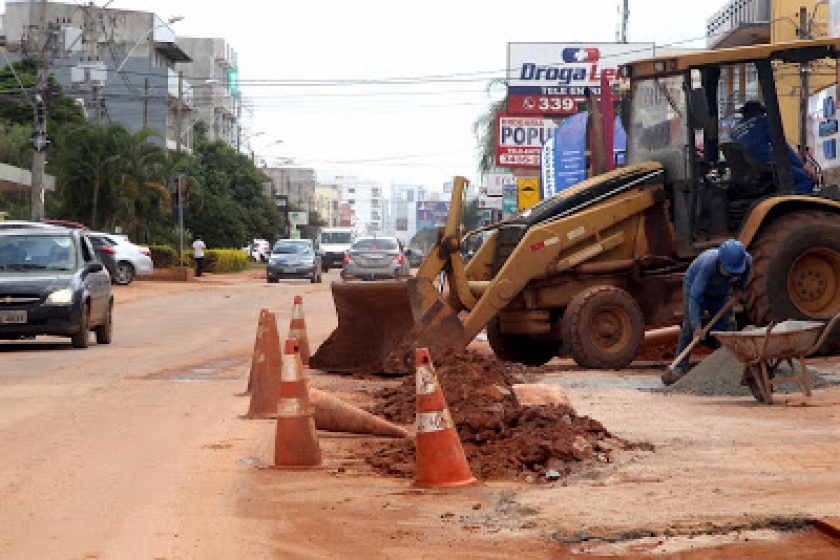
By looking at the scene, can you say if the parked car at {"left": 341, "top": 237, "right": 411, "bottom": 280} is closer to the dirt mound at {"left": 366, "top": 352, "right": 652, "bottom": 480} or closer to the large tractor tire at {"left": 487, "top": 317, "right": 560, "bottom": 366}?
the large tractor tire at {"left": 487, "top": 317, "right": 560, "bottom": 366}

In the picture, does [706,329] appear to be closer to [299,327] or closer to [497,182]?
[299,327]

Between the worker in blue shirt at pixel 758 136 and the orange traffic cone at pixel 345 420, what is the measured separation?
771 centimetres

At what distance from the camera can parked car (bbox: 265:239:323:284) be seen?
54.5 metres

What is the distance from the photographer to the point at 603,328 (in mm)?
16781

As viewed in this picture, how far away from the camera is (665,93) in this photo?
17391mm

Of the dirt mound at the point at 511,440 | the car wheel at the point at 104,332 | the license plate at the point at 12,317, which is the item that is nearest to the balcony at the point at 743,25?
the car wheel at the point at 104,332

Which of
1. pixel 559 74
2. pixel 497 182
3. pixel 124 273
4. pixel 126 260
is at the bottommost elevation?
pixel 124 273

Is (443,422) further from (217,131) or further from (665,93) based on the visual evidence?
(217,131)

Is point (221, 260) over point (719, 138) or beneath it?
beneath

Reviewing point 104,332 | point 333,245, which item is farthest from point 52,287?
point 333,245

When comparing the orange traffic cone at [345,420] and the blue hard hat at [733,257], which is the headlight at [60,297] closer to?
the blue hard hat at [733,257]

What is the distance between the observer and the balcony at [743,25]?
57.6 m

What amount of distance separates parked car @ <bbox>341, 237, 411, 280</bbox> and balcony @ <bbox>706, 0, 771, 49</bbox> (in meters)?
18.2

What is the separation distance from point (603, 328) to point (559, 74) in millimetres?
49625
